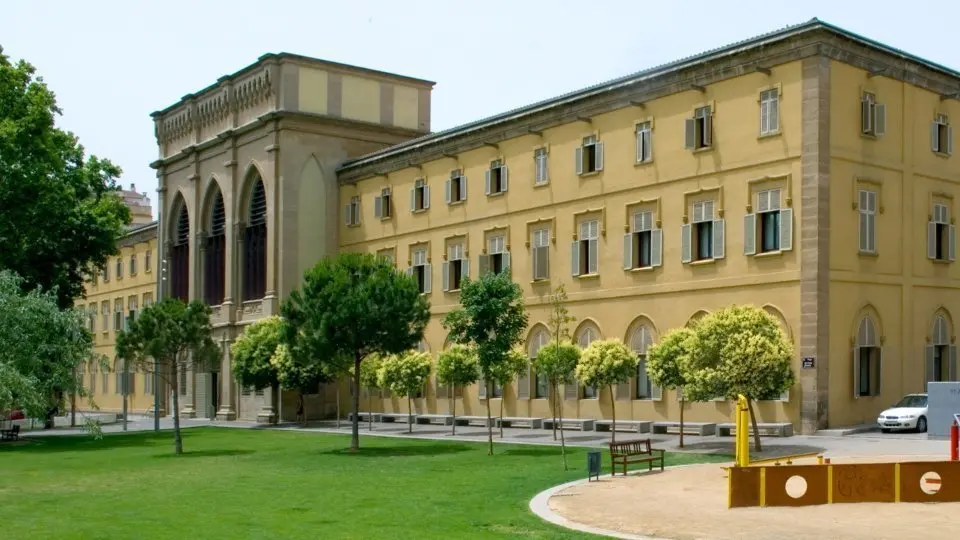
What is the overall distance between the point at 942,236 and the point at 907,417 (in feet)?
28.0

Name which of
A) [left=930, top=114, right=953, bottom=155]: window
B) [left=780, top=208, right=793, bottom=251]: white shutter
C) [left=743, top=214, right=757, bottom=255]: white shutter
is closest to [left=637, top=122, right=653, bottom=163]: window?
[left=743, top=214, right=757, bottom=255]: white shutter

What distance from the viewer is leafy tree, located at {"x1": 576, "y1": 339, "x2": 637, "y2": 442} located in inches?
1554

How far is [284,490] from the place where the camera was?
25.9m

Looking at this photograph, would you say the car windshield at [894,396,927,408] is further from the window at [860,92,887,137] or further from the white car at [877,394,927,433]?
the window at [860,92,887,137]

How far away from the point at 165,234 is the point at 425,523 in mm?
57950

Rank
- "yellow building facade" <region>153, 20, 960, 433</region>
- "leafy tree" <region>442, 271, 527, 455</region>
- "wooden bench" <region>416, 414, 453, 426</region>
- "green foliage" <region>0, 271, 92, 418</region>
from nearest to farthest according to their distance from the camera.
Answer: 1. "leafy tree" <region>442, 271, 527, 455</region>
2. "yellow building facade" <region>153, 20, 960, 433</region>
3. "green foliage" <region>0, 271, 92, 418</region>
4. "wooden bench" <region>416, 414, 453, 426</region>

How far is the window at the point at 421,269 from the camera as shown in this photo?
5631cm

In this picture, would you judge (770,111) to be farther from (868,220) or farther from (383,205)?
(383,205)

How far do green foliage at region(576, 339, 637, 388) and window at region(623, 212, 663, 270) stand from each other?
15.7 feet

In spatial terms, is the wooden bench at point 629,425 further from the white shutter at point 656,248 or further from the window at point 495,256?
the window at point 495,256

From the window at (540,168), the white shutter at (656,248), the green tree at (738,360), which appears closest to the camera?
the green tree at (738,360)

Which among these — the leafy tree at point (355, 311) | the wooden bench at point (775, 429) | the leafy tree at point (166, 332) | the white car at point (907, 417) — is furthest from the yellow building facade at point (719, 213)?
the leafy tree at point (166, 332)

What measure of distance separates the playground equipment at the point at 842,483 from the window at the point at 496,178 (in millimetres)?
30789

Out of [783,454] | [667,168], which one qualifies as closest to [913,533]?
[783,454]
